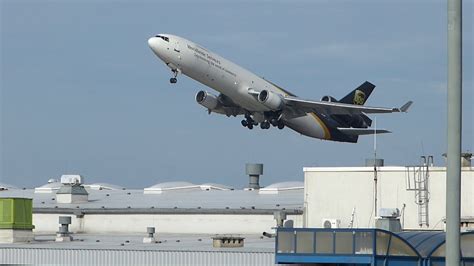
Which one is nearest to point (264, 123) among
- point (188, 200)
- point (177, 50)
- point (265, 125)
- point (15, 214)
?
point (265, 125)

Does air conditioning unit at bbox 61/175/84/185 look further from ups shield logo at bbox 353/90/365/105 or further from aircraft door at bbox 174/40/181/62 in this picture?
ups shield logo at bbox 353/90/365/105

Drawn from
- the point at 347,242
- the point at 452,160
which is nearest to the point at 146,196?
the point at 347,242

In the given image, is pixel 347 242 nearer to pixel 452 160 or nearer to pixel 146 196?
pixel 452 160


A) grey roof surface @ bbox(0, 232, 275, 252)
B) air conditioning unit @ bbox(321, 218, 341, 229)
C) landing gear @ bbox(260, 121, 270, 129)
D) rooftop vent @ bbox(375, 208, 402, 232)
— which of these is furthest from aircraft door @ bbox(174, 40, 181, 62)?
rooftop vent @ bbox(375, 208, 402, 232)

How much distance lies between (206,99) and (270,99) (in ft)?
15.8

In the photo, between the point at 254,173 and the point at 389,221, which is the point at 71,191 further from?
the point at 389,221

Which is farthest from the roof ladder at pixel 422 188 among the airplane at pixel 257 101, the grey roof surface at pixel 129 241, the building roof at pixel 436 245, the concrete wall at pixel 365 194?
the building roof at pixel 436 245

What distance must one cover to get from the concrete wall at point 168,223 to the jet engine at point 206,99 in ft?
34.5

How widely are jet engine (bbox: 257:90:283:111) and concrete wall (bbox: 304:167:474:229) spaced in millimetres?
14457

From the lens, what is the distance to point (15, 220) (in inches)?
2351

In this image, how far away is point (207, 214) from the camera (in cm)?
7025

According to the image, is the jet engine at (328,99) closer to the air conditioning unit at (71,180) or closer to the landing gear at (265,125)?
the landing gear at (265,125)

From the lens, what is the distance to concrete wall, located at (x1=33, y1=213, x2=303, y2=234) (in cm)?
6800

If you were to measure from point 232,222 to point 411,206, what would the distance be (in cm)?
1391
